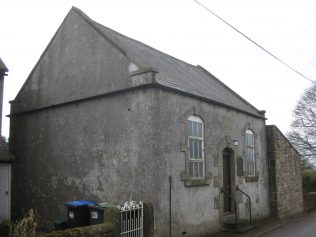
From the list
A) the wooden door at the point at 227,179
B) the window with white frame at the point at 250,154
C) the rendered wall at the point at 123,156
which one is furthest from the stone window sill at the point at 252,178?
the wooden door at the point at 227,179

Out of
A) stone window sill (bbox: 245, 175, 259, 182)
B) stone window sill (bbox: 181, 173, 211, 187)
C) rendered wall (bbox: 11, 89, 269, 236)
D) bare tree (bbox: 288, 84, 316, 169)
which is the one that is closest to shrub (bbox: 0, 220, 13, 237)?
rendered wall (bbox: 11, 89, 269, 236)

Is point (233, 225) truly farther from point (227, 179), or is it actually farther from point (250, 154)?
point (250, 154)

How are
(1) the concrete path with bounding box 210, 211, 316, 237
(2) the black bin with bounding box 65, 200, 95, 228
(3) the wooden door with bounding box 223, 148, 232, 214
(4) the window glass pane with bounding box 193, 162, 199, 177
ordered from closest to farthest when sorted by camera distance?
1. (2) the black bin with bounding box 65, 200, 95, 228
2. (4) the window glass pane with bounding box 193, 162, 199, 177
3. (1) the concrete path with bounding box 210, 211, 316, 237
4. (3) the wooden door with bounding box 223, 148, 232, 214

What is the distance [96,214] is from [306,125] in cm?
2767

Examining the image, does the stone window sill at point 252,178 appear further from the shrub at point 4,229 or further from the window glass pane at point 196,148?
the shrub at point 4,229

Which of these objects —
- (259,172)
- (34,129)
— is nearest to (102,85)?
(34,129)

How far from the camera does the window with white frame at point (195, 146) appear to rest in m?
11.2

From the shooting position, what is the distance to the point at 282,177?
17.2 m

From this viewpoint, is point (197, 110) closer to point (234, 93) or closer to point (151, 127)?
point (151, 127)

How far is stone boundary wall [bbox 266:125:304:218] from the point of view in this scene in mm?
16406

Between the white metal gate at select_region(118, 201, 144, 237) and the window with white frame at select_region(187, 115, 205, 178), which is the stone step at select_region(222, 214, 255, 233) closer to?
the window with white frame at select_region(187, 115, 205, 178)

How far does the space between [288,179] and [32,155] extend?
11.9m

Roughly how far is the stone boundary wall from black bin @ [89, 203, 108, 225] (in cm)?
998

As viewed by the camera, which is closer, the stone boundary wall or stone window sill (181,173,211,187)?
stone window sill (181,173,211,187)
